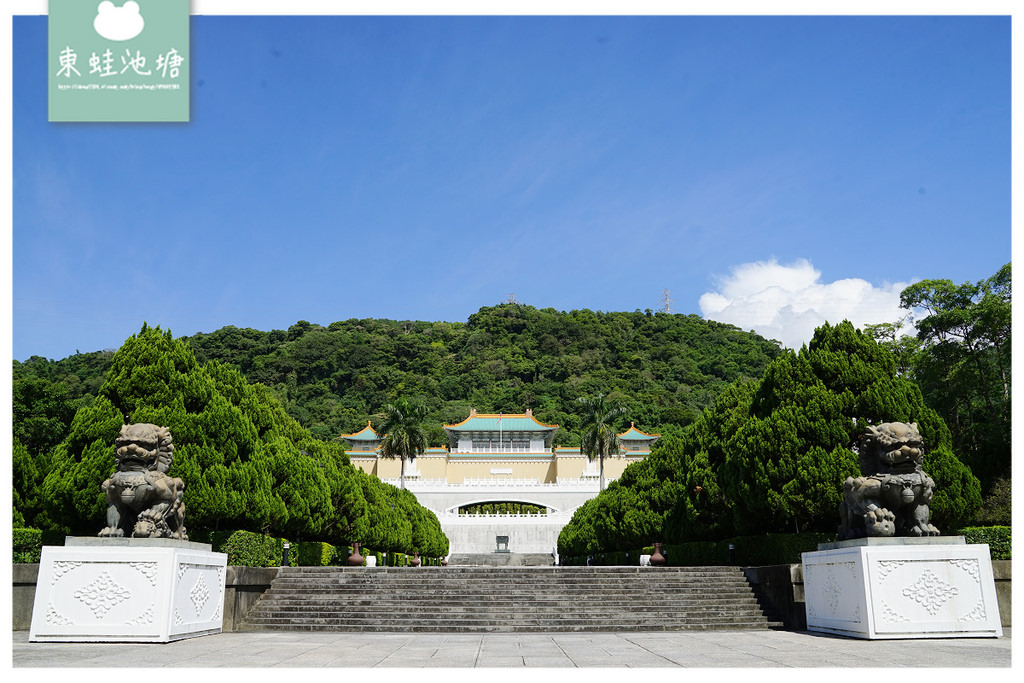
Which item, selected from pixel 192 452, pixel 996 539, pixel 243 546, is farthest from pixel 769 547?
pixel 192 452

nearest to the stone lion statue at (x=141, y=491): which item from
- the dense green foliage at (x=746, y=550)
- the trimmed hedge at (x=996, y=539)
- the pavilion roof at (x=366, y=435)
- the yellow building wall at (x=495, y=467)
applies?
the dense green foliage at (x=746, y=550)

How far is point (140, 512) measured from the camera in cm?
913

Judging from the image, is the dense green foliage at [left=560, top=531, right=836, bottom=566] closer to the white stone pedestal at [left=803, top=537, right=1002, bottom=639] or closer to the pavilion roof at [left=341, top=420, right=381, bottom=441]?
the white stone pedestal at [left=803, top=537, right=1002, bottom=639]

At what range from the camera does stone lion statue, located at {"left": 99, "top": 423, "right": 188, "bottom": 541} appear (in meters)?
9.04

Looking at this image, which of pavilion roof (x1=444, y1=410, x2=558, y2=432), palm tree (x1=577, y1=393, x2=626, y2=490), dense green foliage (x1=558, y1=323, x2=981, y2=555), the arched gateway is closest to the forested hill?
pavilion roof (x1=444, y1=410, x2=558, y2=432)

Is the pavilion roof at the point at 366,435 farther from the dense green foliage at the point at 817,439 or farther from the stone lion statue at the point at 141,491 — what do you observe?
the stone lion statue at the point at 141,491

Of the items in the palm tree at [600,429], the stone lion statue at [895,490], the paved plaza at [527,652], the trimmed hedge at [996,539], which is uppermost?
the palm tree at [600,429]

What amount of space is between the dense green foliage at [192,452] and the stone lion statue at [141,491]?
3796 mm

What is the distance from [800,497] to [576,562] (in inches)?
660

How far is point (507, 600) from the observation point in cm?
1255

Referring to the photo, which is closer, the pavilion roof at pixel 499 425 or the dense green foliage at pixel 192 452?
the dense green foliage at pixel 192 452

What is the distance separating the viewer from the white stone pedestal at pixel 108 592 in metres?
8.51

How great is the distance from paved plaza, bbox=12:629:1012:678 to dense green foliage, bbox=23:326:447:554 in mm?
3584

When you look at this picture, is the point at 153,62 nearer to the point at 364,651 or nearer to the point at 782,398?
the point at 364,651
